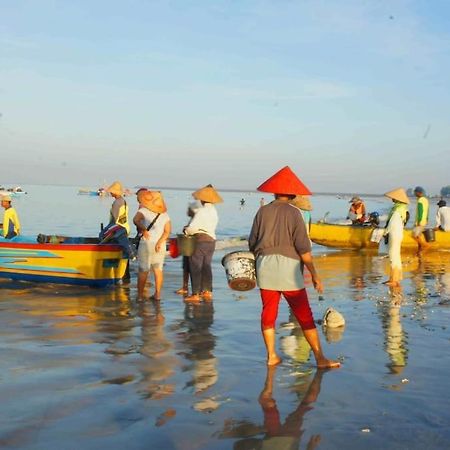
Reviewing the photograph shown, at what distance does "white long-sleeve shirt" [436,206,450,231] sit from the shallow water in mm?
10231

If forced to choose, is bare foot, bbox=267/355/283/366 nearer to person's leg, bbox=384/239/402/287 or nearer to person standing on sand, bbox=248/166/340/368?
person standing on sand, bbox=248/166/340/368

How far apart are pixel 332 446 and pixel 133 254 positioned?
8.01 metres

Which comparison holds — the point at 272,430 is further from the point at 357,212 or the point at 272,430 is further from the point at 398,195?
the point at 357,212

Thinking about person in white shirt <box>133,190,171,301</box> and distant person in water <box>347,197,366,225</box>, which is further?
distant person in water <box>347,197,366,225</box>

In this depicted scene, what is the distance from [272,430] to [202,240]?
6.19 meters

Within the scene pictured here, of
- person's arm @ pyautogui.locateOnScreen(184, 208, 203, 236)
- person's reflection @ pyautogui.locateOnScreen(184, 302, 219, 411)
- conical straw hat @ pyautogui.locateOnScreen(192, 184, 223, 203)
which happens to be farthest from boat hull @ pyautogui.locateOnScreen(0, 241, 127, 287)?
person's reflection @ pyautogui.locateOnScreen(184, 302, 219, 411)

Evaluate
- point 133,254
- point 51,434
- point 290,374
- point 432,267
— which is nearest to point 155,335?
point 290,374

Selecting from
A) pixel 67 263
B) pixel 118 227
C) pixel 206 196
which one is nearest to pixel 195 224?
pixel 206 196

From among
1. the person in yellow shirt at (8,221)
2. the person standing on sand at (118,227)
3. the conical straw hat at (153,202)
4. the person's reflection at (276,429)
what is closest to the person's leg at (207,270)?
the conical straw hat at (153,202)

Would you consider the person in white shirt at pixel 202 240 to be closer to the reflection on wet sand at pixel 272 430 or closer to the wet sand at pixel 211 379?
the wet sand at pixel 211 379

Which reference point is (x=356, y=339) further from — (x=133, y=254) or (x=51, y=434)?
(x=133, y=254)

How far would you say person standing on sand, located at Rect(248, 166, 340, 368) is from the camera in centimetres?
634

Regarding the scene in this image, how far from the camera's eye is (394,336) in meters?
7.95

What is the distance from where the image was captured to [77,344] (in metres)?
7.32
